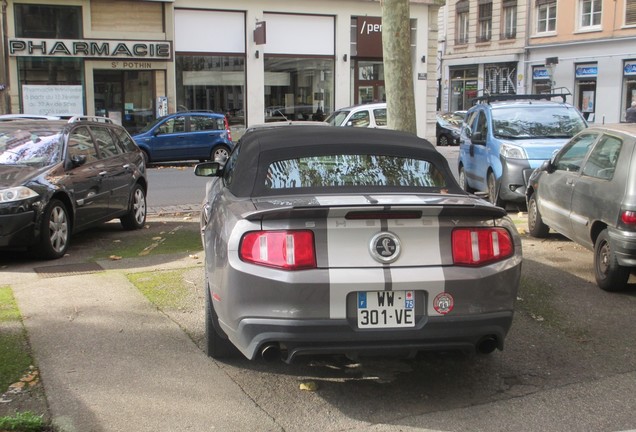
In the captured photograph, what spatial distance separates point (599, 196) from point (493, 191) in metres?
4.99

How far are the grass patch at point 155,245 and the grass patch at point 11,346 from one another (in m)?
2.40

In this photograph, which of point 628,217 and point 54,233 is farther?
point 54,233

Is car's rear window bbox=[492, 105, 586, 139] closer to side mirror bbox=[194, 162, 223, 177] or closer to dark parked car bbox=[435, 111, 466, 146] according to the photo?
side mirror bbox=[194, 162, 223, 177]

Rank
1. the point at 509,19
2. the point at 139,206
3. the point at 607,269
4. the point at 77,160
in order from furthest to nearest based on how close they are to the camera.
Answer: the point at 509,19, the point at 139,206, the point at 77,160, the point at 607,269

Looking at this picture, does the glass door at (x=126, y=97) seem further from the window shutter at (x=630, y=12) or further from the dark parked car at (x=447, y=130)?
the window shutter at (x=630, y=12)

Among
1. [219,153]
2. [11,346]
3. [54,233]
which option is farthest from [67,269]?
[219,153]

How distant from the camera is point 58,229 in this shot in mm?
8094

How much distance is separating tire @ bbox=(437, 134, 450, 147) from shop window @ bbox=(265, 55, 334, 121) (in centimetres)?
584

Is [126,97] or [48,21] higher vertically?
[48,21]

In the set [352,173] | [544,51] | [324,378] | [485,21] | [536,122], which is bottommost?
[324,378]

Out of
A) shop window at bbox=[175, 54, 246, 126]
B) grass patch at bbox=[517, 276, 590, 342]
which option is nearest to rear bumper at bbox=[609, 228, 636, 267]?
grass patch at bbox=[517, 276, 590, 342]

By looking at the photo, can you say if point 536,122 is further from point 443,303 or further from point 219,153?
point 219,153

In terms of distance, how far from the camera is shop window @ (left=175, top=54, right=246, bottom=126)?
89.7 feet

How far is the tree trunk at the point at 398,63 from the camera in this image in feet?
28.4
